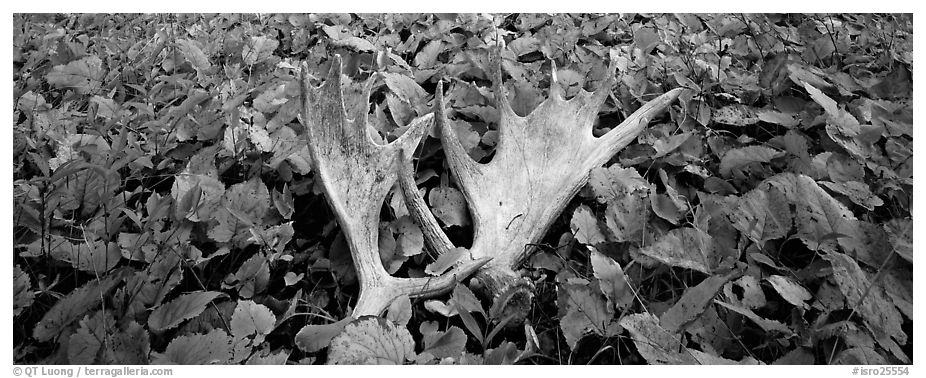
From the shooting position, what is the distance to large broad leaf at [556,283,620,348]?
1367mm

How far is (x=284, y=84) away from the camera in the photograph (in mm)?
2439

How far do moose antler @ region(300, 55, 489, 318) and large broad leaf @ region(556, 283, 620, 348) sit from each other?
0.23 m

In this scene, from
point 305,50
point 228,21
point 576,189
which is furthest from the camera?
point 228,21

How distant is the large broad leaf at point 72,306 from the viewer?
1308 mm

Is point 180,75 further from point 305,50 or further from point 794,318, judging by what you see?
point 794,318

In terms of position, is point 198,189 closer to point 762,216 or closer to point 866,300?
point 762,216

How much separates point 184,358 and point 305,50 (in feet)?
6.28

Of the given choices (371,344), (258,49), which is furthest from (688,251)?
(258,49)

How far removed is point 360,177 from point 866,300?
1.23m

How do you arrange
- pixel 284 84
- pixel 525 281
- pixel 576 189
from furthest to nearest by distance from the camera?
pixel 284 84
pixel 576 189
pixel 525 281

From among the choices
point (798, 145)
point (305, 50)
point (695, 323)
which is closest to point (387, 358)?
point (695, 323)

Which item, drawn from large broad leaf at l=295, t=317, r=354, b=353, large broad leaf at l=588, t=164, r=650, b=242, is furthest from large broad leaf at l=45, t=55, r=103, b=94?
large broad leaf at l=588, t=164, r=650, b=242

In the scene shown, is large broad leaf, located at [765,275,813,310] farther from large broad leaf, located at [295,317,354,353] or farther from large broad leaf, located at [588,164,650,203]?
large broad leaf, located at [295,317,354,353]

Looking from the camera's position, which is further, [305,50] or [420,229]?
[305,50]
